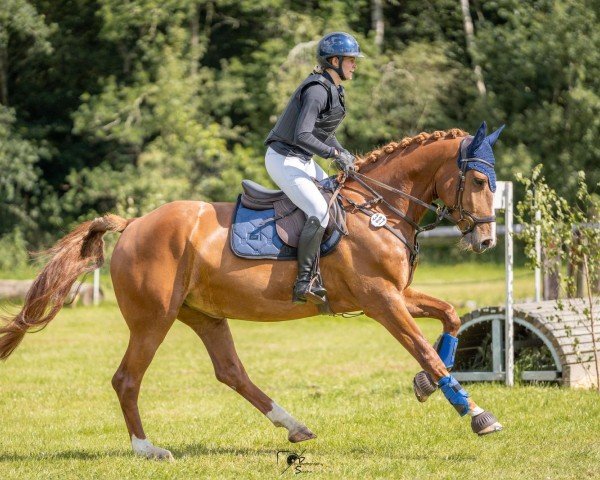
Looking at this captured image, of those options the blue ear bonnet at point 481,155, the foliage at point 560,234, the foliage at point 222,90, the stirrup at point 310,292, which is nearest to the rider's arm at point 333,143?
the blue ear bonnet at point 481,155

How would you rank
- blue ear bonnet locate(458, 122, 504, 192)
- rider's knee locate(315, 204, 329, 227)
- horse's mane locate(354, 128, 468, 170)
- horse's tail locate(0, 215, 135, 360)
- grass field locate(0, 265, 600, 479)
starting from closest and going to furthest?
grass field locate(0, 265, 600, 479) < blue ear bonnet locate(458, 122, 504, 192) < rider's knee locate(315, 204, 329, 227) < horse's mane locate(354, 128, 468, 170) < horse's tail locate(0, 215, 135, 360)

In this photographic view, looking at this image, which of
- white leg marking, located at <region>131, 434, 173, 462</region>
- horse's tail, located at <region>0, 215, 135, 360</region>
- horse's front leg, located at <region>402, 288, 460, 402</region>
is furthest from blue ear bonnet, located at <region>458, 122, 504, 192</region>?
white leg marking, located at <region>131, 434, 173, 462</region>

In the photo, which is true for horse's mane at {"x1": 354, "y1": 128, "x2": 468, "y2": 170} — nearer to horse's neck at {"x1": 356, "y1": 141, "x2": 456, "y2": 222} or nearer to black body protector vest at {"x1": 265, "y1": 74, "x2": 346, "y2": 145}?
horse's neck at {"x1": 356, "y1": 141, "x2": 456, "y2": 222}

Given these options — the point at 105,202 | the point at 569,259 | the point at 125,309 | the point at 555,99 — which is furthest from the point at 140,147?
the point at 125,309

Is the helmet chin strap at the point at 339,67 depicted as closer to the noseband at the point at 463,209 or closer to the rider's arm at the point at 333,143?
the rider's arm at the point at 333,143

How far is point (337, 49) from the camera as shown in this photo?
7.57 m

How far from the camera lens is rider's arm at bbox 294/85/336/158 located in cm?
747

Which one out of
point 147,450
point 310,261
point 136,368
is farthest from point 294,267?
point 147,450

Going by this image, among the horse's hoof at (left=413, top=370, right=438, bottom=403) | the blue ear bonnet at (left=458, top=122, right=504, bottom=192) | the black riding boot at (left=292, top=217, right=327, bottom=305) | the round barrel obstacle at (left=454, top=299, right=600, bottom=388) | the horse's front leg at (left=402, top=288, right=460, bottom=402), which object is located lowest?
the round barrel obstacle at (left=454, top=299, right=600, bottom=388)

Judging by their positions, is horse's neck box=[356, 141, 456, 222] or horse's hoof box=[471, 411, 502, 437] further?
horse's neck box=[356, 141, 456, 222]

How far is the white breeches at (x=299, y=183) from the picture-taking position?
759 cm

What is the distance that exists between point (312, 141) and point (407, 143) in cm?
80

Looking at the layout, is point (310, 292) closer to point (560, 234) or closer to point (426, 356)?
point (426, 356)

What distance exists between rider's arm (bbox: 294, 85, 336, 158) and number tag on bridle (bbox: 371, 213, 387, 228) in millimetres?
569
